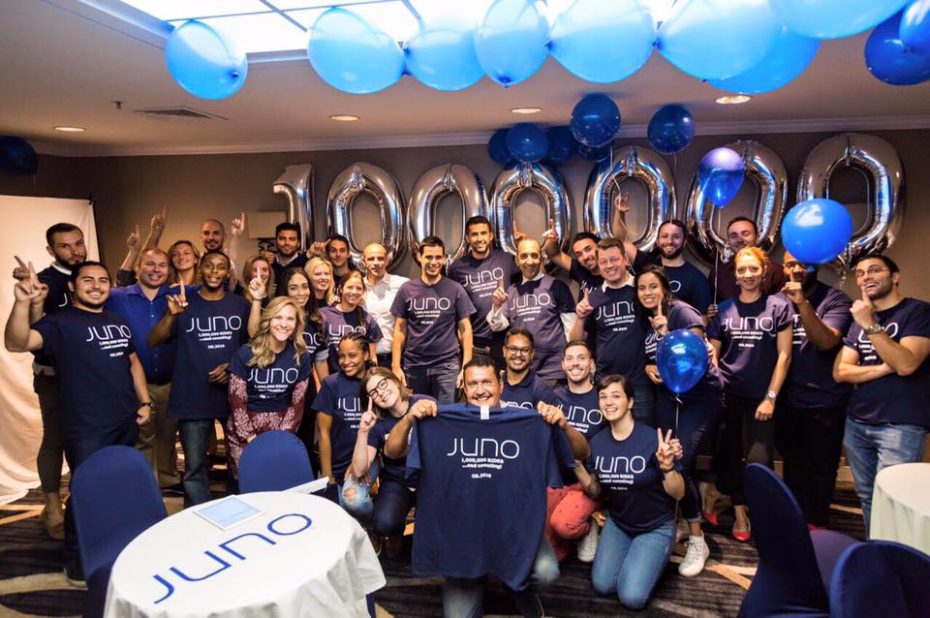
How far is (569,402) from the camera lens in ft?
10.7

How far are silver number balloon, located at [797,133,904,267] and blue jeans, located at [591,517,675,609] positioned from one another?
2680 mm

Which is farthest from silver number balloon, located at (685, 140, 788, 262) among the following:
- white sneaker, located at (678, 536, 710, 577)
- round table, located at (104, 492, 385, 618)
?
round table, located at (104, 492, 385, 618)

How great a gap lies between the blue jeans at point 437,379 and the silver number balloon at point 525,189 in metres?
1.14

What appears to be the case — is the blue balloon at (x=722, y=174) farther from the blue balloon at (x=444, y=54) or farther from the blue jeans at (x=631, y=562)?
the blue jeans at (x=631, y=562)

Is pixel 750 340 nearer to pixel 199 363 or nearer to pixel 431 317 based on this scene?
pixel 431 317

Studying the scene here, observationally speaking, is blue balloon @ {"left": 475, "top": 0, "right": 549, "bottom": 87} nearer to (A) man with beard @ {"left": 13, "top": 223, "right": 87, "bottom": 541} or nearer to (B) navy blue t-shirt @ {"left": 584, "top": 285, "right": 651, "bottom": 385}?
(B) navy blue t-shirt @ {"left": 584, "top": 285, "right": 651, "bottom": 385}

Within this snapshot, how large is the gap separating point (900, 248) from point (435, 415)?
13.7 feet

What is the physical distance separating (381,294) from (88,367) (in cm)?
190

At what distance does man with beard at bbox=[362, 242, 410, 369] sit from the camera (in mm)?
4363

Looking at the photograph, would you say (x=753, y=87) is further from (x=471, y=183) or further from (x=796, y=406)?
(x=471, y=183)

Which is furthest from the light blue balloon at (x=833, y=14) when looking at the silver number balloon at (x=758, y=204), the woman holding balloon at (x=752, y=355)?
the silver number balloon at (x=758, y=204)

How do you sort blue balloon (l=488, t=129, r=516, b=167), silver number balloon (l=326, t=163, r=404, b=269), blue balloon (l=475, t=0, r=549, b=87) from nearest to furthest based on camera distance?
blue balloon (l=475, t=0, r=549, b=87) → blue balloon (l=488, t=129, r=516, b=167) → silver number balloon (l=326, t=163, r=404, b=269)

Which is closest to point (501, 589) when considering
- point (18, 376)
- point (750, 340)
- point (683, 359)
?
point (683, 359)

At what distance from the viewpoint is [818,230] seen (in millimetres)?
3025
